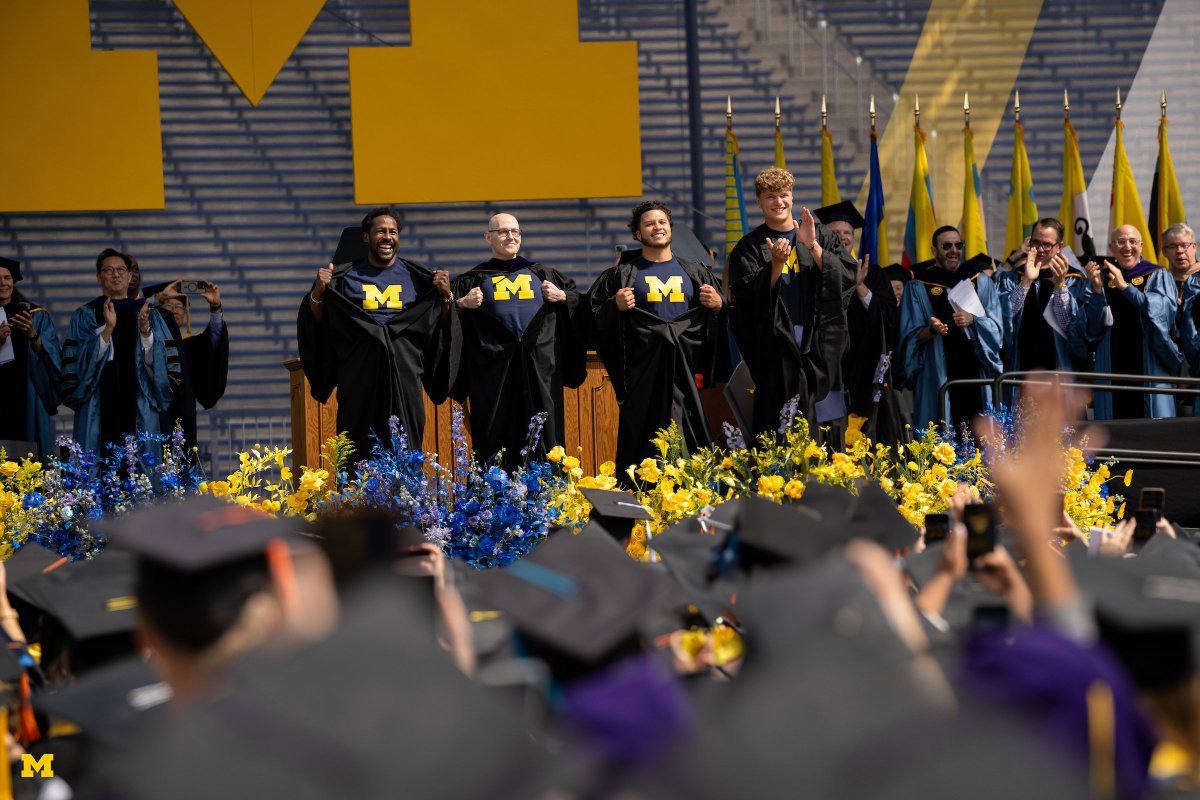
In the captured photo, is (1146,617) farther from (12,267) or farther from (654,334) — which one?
(12,267)

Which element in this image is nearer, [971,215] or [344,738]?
[344,738]

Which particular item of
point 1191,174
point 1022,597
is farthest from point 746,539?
point 1191,174

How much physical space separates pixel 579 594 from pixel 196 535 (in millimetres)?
586

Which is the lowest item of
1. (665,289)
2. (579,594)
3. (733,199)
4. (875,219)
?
→ (579,594)

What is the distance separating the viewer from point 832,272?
6.78 m

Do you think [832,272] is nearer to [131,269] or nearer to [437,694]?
[131,269]

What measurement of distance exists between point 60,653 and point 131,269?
21.5 feet

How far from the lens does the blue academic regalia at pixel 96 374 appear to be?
8.53 m

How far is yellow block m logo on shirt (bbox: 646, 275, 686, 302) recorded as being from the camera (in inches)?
279

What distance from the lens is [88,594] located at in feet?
8.22

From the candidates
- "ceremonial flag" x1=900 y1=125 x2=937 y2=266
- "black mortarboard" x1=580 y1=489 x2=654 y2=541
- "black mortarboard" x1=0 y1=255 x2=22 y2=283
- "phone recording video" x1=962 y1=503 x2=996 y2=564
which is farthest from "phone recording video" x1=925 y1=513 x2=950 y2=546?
"ceremonial flag" x1=900 y1=125 x2=937 y2=266

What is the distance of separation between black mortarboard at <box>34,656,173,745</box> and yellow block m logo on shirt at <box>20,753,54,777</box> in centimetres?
7

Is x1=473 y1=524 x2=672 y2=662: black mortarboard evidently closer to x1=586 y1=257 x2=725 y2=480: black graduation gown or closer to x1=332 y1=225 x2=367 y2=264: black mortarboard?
x1=586 y1=257 x2=725 y2=480: black graduation gown

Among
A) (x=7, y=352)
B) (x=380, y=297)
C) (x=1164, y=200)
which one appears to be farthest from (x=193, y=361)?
(x=1164, y=200)
